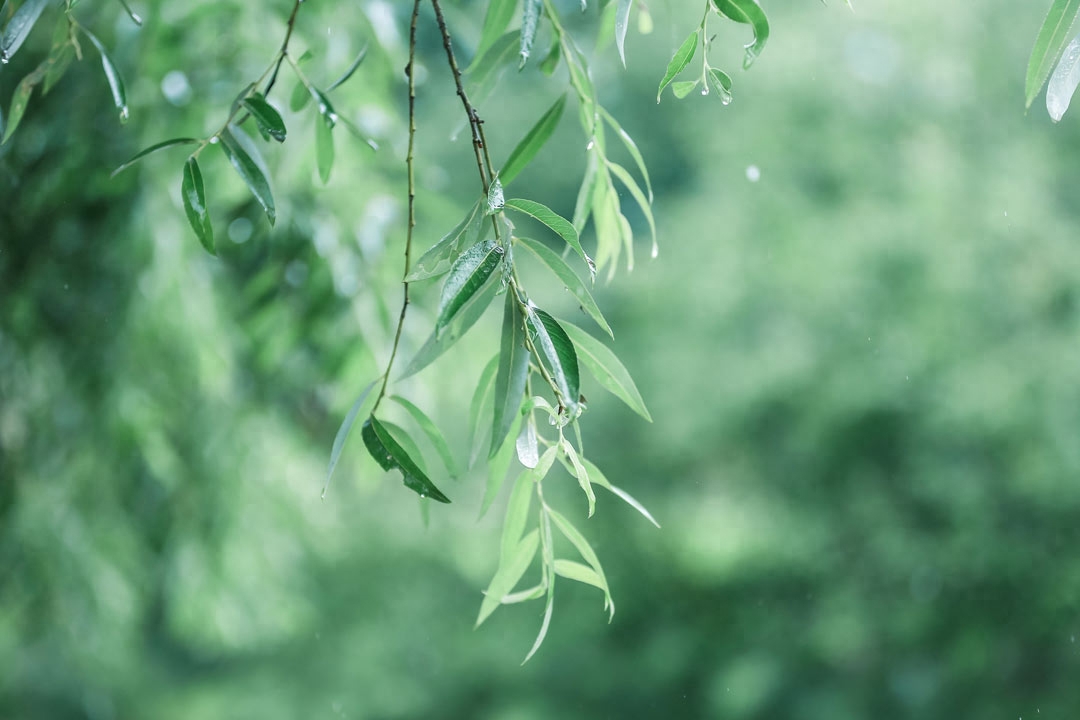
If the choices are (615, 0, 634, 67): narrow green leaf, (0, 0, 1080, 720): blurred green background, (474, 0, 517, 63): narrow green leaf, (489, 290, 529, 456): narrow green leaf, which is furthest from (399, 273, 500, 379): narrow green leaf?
(0, 0, 1080, 720): blurred green background

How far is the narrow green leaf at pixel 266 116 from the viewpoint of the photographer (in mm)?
489

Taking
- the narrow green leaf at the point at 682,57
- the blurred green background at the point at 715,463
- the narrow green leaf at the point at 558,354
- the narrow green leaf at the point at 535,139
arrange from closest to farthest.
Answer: the narrow green leaf at the point at 558,354 < the narrow green leaf at the point at 682,57 < the narrow green leaf at the point at 535,139 < the blurred green background at the point at 715,463

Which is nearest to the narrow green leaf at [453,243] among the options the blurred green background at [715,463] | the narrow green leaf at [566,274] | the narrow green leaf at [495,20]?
the narrow green leaf at [566,274]

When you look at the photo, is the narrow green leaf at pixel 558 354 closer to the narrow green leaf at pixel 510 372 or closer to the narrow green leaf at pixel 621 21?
the narrow green leaf at pixel 510 372

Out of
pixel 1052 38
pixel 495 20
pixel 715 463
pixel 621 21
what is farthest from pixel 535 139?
pixel 715 463

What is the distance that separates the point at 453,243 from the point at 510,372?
0.07 m

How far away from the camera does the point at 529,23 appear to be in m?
0.46

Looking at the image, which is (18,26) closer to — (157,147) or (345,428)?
(157,147)

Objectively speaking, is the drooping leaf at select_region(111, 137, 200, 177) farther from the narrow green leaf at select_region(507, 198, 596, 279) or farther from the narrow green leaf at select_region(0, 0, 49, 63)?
the narrow green leaf at select_region(507, 198, 596, 279)

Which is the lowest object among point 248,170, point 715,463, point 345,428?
point 715,463

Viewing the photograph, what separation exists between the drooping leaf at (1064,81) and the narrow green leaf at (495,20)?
33 cm

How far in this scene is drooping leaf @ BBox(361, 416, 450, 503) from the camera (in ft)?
1.54

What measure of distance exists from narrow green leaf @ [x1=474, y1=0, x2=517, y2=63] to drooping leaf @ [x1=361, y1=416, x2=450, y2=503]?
0.29 metres

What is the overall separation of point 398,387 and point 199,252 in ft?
1.89
